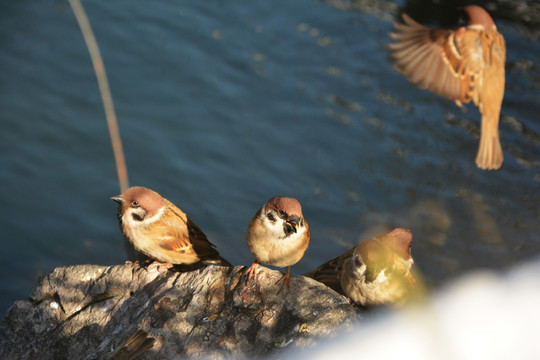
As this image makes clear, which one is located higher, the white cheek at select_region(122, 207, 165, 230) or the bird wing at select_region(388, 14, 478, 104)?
the bird wing at select_region(388, 14, 478, 104)

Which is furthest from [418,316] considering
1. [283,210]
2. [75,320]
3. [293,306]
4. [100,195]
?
[100,195]

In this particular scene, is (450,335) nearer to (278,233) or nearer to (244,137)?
(278,233)

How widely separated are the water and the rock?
287cm

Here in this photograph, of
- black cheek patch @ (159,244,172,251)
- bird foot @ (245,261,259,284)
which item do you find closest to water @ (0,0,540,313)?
black cheek patch @ (159,244,172,251)

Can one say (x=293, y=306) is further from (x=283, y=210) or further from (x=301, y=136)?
(x=301, y=136)

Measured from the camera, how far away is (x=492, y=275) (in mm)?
6961

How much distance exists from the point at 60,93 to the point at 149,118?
1292 millimetres

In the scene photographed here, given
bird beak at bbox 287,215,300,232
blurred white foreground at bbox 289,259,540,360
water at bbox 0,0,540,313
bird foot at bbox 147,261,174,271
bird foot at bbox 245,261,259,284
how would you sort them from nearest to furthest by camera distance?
blurred white foreground at bbox 289,259,540,360 → bird beak at bbox 287,215,300,232 → bird foot at bbox 245,261,259,284 → bird foot at bbox 147,261,174,271 → water at bbox 0,0,540,313

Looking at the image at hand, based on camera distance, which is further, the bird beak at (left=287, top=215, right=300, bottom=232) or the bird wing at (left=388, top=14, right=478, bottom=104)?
the bird wing at (left=388, top=14, right=478, bottom=104)

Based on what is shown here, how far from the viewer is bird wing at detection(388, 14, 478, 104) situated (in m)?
5.80

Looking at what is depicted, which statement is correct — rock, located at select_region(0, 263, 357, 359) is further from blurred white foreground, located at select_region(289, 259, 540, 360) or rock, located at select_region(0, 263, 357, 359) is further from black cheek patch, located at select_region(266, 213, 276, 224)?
black cheek patch, located at select_region(266, 213, 276, 224)

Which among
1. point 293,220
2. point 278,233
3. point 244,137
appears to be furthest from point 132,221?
point 244,137

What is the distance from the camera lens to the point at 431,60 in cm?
587

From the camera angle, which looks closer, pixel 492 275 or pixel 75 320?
pixel 75 320
